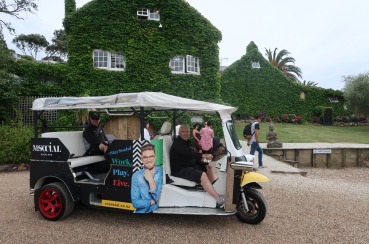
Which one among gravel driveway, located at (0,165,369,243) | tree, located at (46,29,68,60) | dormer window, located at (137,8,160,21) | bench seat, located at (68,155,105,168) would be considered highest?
tree, located at (46,29,68,60)

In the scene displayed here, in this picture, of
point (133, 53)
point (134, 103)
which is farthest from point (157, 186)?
point (133, 53)

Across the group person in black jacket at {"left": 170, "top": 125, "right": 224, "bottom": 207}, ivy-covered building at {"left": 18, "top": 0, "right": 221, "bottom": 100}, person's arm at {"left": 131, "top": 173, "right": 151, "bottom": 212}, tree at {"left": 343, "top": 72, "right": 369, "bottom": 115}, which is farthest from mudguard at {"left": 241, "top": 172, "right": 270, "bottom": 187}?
tree at {"left": 343, "top": 72, "right": 369, "bottom": 115}

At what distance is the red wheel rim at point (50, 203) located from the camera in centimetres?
559

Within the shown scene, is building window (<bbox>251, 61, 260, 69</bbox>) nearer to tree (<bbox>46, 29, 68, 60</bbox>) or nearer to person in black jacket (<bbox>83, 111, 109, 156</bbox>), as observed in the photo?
person in black jacket (<bbox>83, 111, 109, 156</bbox>)

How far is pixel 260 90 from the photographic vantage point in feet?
106

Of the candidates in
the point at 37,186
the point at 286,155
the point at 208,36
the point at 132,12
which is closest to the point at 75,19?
the point at 132,12

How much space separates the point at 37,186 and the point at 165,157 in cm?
279

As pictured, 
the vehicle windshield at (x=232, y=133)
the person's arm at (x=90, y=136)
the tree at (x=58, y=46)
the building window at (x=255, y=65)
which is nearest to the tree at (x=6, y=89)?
the person's arm at (x=90, y=136)

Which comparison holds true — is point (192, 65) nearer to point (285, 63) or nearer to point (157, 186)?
point (157, 186)

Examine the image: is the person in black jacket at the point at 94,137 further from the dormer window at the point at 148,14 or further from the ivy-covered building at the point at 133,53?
the dormer window at the point at 148,14

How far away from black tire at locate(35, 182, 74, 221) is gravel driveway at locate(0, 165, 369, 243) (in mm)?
159

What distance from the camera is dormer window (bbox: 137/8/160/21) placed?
18.0 meters

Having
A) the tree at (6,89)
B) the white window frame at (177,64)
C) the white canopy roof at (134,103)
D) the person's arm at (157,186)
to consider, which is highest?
the white window frame at (177,64)

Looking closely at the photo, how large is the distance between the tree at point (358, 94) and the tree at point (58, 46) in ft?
150
